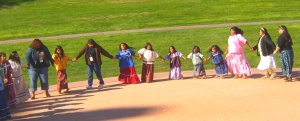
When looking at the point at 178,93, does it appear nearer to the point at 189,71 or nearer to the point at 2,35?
the point at 189,71

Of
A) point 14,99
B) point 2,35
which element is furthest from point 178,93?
point 2,35

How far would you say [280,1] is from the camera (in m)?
35.2

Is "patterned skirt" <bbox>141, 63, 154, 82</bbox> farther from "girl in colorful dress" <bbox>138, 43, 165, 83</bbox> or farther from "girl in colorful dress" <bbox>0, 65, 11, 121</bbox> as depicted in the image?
"girl in colorful dress" <bbox>0, 65, 11, 121</bbox>

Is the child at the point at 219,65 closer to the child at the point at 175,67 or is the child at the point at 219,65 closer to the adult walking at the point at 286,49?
the child at the point at 175,67

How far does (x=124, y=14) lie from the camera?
110 feet

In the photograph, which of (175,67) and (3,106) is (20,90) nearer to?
(3,106)

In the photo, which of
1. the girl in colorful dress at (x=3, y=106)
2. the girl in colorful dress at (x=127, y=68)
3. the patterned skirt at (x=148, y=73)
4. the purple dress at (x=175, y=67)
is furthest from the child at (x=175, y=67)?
the girl in colorful dress at (x=3, y=106)

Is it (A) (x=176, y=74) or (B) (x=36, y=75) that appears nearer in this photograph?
(B) (x=36, y=75)

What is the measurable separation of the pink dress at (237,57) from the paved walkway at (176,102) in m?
0.30

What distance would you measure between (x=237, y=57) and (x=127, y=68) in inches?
125

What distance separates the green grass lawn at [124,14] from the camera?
2981 centimetres

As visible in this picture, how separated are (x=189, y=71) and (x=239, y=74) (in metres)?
2.10

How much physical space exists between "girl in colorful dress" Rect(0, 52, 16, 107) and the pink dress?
6.26 m

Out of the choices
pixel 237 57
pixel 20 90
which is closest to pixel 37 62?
pixel 20 90
